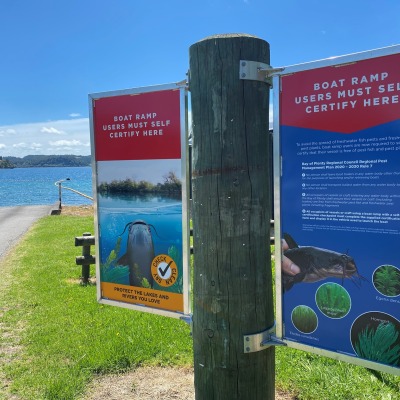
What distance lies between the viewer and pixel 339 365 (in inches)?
154

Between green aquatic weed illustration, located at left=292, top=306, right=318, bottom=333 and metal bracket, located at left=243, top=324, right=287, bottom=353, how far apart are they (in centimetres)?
14

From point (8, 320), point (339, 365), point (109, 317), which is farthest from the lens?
point (8, 320)

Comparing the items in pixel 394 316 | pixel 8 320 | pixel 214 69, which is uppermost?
pixel 214 69

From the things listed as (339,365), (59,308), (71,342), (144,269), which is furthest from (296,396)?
(59,308)

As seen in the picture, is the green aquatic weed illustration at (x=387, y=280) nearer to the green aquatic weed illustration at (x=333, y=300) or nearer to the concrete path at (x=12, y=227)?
the green aquatic weed illustration at (x=333, y=300)

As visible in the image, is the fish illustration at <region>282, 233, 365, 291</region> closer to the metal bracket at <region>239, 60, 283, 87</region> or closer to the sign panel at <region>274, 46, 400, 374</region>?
the sign panel at <region>274, 46, 400, 374</region>

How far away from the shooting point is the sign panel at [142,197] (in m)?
2.98

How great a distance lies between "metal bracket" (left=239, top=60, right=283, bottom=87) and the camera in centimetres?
234

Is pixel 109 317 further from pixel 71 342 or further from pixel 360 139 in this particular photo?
pixel 360 139

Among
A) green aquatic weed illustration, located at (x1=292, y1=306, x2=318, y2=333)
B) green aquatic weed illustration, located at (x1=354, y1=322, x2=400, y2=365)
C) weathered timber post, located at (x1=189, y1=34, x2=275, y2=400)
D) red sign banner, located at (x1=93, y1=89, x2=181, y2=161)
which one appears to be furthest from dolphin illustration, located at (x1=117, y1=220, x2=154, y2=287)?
green aquatic weed illustration, located at (x1=354, y1=322, x2=400, y2=365)

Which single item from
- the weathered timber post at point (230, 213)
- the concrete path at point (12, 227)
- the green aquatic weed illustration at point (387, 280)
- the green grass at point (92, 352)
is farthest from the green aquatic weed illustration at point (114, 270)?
the concrete path at point (12, 227)

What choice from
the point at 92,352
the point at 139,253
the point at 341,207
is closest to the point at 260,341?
the point at 341,207

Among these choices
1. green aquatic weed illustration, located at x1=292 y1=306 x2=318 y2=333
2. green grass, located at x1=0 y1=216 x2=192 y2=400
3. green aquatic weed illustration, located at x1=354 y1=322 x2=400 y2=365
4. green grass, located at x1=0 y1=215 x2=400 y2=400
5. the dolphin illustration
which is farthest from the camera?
green grass, located at x1=0 y1=216 x2=192 y2=400

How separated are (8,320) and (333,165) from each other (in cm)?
514
